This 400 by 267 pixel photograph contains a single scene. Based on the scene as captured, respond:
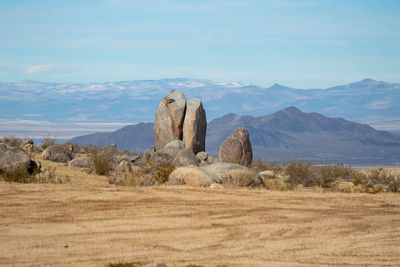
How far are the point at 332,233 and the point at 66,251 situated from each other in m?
4.96

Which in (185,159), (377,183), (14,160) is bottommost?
(377,183)

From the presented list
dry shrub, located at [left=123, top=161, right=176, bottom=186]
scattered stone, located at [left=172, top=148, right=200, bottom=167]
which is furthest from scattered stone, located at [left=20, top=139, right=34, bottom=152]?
dry shrub, located at [left=123, top=161, right=176, bottom=186]

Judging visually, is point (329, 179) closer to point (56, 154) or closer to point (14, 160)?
point (14, 160)

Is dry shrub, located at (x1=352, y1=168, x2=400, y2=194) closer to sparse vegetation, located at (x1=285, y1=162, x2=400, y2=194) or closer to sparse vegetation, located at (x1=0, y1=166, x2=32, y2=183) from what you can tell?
sparse vegetation, located at (x1=285, y1=162, x2=400, y2=194)

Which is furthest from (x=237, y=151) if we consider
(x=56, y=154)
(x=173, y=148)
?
(x=56, y=154)

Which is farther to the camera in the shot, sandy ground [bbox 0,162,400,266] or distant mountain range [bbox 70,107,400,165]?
distant mountain range [bbox 70,107,400,165]

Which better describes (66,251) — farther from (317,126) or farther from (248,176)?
(317,126)

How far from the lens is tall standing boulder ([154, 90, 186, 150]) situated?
2764 cm

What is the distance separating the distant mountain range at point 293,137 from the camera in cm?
12550

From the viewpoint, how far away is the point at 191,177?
16812mm

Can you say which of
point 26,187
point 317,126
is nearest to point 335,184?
point 26,187

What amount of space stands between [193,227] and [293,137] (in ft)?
450

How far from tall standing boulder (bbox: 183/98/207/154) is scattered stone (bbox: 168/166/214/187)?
31.7 feet

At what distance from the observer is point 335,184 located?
19.8 m
